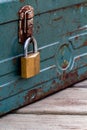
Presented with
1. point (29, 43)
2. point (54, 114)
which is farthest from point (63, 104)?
point (29, 43)

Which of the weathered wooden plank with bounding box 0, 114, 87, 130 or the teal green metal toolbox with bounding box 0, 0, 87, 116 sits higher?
the teal green metal toolbox with bounding box 0, 0, 87, 116

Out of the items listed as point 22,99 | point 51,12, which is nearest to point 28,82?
point 22,99

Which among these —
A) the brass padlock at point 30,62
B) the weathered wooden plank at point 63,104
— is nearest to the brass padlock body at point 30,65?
the brass padlock at point 30,62

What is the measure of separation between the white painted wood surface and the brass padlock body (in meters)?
0.11

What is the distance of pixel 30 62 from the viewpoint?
1.47 meters

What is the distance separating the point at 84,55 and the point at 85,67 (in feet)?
0.14

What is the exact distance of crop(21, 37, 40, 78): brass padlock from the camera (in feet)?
4.80

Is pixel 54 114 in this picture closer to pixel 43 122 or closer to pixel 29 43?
pixel 43 122

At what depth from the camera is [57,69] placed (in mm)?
1635

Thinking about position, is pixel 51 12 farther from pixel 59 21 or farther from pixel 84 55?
pixel 84 55

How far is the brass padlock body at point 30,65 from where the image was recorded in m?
1.46

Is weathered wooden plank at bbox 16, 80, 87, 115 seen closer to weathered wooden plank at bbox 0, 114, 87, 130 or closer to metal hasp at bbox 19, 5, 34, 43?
weathered wooden plank at bbox 0, 114, 87, 130

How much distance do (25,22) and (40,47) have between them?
4.2 inches

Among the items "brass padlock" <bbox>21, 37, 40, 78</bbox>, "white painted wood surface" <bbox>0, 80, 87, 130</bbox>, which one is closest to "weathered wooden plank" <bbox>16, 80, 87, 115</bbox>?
"white painted wood surface" <bbox>0, 80, 87, 130</bbox>
